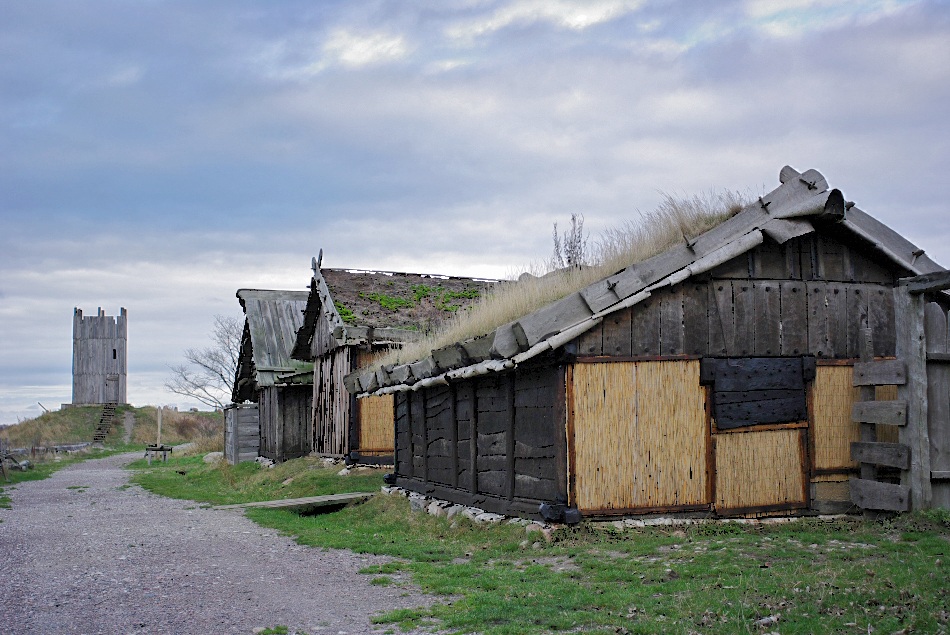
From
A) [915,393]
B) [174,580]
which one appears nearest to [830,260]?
[915,393]

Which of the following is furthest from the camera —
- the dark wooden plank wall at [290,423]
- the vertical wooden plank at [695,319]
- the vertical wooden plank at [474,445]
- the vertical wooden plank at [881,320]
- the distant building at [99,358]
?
→ the distant building at [99,358]

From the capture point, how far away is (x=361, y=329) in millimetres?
21922

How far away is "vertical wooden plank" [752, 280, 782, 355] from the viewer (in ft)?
38.3

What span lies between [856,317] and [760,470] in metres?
2.78

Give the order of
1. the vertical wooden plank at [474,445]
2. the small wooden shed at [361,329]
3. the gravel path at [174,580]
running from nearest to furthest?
1. the gravel path at [174,580]
2. the vertical wooden plank at [474,445]
3. the small wooden shed at [361,329]

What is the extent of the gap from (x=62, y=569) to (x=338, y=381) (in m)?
13.5

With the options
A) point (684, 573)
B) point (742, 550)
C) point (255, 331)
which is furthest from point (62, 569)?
point (255, 331)

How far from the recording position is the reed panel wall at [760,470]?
11289 millimetres

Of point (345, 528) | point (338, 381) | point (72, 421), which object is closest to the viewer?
point (345, 528)

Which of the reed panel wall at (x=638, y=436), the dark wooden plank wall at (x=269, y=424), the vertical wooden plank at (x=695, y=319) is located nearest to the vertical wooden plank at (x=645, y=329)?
the reed panel wall at (x=638, y=436)

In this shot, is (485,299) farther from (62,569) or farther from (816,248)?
(62,569)

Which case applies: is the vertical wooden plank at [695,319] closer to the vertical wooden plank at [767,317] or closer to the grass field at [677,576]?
the vertical wooden plank at [767,317]

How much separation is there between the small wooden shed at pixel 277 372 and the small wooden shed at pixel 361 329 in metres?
2.33

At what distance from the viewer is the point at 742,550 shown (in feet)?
30.3
